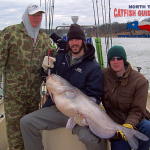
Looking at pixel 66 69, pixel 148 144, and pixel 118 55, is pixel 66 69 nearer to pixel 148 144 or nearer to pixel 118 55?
pixel 118 55

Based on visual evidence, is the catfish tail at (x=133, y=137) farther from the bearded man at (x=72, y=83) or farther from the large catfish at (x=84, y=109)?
the bearded man at (x=72, y=83)

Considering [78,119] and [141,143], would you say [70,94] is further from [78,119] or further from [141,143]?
[141,143]

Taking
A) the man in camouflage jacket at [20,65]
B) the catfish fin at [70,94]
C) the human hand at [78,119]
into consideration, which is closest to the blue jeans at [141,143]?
the human hand at [78,119]

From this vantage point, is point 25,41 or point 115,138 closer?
point 115,138

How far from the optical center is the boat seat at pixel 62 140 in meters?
2.82

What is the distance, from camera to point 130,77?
2768 millimetres

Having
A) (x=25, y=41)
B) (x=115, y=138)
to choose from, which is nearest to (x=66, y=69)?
(x=25, y=41)

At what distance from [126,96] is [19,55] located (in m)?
1.82

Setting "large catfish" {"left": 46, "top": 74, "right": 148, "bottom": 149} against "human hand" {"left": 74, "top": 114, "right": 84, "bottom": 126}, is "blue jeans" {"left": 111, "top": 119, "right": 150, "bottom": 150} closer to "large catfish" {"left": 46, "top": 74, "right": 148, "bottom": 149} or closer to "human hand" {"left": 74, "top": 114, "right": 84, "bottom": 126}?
"large catfish" {"left": 46, "top": 74, "right": 148, "bottom": 149}

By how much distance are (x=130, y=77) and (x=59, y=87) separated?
1.13 metres

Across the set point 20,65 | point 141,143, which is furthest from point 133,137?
point 20,65

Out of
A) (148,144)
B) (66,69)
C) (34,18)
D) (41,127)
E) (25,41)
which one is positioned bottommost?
(148,144)

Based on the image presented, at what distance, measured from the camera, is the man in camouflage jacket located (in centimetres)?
289

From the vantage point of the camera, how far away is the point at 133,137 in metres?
2.26
